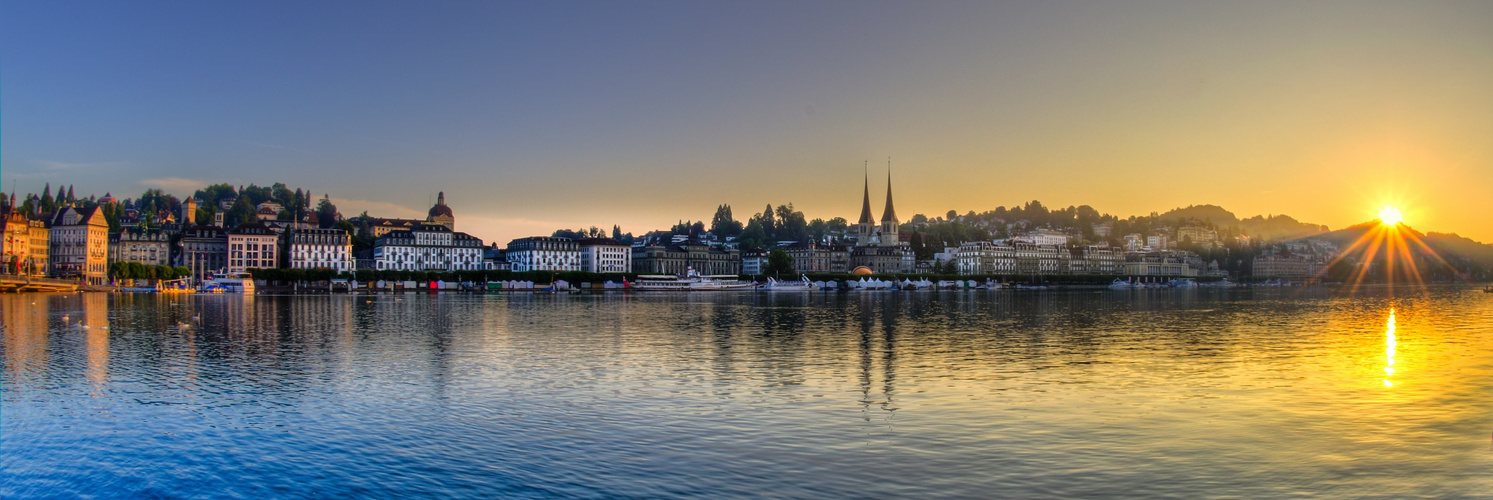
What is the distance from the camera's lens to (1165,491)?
44.9 feet

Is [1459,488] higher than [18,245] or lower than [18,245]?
lower

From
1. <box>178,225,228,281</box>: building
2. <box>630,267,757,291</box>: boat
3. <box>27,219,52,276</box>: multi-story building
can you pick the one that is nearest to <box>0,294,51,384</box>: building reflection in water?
<box>630,267,757,291</box>: boat

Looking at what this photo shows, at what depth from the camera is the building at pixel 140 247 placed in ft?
536

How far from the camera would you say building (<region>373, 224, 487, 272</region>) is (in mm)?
172875

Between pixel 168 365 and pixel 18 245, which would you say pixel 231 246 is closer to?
pixel 18 245

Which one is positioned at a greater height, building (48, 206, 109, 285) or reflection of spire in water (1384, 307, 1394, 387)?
building (48, 206, 109, 285)

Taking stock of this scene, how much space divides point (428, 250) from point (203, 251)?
39118 millimetres

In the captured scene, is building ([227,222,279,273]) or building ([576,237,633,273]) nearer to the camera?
building ([227,222,279,273])

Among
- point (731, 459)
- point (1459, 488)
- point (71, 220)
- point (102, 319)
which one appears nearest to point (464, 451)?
point (731, 459)

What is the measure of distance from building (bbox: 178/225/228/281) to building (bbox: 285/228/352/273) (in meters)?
11.5

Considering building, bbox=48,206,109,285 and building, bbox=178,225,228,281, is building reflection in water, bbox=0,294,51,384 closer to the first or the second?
building, bbox=48,206,109,285

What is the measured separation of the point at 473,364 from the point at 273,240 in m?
156

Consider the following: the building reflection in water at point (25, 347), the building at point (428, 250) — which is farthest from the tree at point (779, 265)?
the building reflection in water at point (25, 347)

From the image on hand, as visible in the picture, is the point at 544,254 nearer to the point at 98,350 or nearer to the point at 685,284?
the point at 685,284
